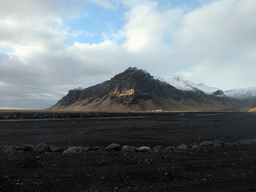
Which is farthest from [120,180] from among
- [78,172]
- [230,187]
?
[230,187]

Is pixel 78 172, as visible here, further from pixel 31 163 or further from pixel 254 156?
pixel 254 156

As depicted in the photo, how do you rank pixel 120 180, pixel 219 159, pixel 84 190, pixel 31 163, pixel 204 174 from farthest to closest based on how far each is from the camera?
pixel 219 159
pixel 31 163
pixel 204 174
pixel 120 180
pixel 84 190

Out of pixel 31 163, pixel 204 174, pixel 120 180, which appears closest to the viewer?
pixel 120 180

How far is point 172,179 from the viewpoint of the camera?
5574mm

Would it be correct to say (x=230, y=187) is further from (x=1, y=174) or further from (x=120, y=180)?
(x=1, y=174)

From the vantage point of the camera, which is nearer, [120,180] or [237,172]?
[120,180]

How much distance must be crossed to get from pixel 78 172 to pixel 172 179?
325cm

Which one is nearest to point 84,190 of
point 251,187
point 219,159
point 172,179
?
point 172,179

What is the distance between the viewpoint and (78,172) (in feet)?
20.4

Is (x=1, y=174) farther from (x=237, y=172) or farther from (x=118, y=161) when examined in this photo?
(x=237, y=172)

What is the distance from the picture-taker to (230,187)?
496 centimetres

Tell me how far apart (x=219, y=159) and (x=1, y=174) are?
28.3 feet

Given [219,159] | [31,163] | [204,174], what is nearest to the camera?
[204,174]

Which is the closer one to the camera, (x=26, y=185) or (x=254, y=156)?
(x=26, y=185)
